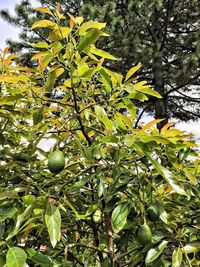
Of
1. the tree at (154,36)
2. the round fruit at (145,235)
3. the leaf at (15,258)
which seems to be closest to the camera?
the leaf at (15,258)

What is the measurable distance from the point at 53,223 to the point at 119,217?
0.21m

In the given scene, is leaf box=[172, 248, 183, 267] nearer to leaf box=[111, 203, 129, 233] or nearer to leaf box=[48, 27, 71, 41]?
leaf box=[111, 203, 129, 233]

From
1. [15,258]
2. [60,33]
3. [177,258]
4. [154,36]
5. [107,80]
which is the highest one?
[154,36]

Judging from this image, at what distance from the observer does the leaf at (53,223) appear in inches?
33.1

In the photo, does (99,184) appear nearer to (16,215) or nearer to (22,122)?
(16,215)

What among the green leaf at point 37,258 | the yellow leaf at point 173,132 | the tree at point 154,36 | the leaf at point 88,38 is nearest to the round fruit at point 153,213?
the yellow leaf at point 173,132

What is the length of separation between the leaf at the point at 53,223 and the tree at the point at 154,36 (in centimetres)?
708

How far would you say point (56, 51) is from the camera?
0.98 m

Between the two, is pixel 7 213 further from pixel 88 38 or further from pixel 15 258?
pixel 88 38

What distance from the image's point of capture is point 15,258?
31.6 inches

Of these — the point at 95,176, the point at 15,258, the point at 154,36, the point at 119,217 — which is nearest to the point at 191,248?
the point at 119,217

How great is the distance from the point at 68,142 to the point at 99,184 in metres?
0.54

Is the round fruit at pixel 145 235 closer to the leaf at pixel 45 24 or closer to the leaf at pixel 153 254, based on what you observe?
the leaf at pixel 153 254

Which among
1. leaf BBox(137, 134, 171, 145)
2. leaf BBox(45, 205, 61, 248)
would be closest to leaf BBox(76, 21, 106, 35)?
leaf BBox(137, 134, 171, 145)
